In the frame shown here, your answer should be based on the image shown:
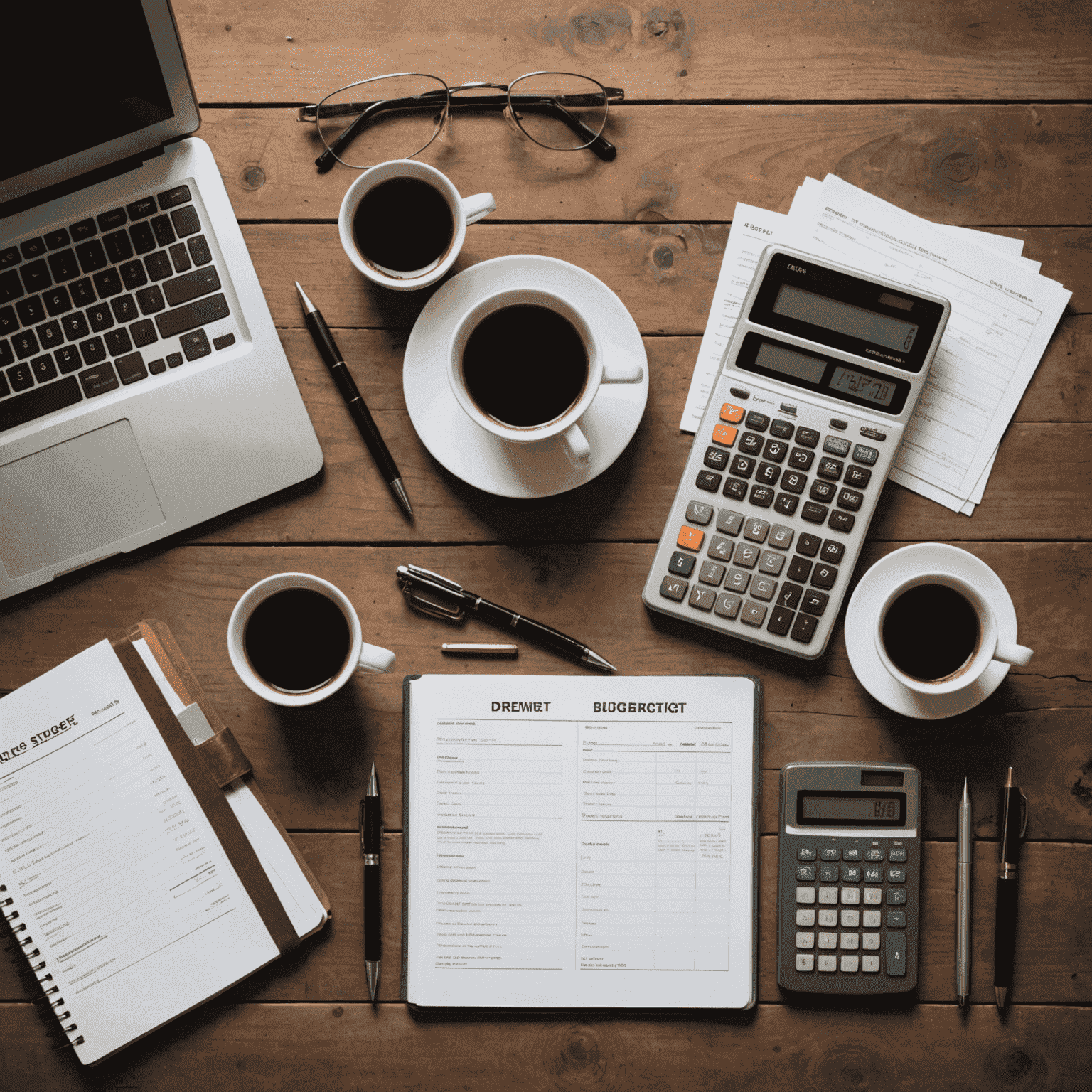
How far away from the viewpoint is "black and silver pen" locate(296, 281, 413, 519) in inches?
36.5

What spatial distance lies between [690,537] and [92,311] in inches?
25.3

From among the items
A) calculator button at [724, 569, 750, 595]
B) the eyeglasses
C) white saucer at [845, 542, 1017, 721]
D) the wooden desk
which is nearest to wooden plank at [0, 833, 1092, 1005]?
the wooden desk

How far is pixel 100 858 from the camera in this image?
906 mm

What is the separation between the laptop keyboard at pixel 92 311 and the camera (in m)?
Result: 0.88

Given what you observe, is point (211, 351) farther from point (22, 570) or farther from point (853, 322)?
point (853, 322)

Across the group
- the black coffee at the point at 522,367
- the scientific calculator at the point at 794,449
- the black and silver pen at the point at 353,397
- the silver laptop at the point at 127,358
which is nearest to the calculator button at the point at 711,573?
the scientific calculator at the point at 794,449

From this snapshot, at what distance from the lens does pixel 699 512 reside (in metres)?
0.90

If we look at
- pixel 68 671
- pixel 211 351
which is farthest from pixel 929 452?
pixel 68 671

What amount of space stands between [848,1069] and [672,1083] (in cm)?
19

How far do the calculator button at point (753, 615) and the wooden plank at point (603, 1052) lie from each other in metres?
0.41

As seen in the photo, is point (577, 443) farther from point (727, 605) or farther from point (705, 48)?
point (705, 48)

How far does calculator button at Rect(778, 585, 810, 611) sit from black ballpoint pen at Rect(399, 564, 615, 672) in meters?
0.19

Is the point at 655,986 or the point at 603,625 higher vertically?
the point at 603,625

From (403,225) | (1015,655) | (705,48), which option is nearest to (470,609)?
(403,225)
